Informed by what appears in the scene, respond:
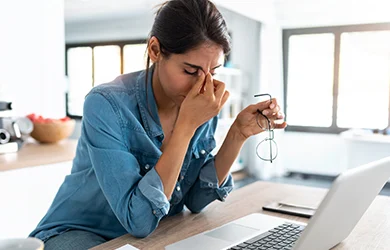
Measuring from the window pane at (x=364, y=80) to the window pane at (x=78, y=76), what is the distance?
403 cm

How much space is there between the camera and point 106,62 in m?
6.55

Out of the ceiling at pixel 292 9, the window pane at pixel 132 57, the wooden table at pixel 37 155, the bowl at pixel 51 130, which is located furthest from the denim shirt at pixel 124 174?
the window pane at pixel 132 57

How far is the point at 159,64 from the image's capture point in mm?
1063

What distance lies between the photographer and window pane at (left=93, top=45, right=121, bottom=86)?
6.40 meters

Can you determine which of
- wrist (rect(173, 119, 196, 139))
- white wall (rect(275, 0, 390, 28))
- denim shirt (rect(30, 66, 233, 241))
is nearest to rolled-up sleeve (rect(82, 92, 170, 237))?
denim shirt (rect(30, 66, 233, 241))

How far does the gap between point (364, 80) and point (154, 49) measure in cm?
472

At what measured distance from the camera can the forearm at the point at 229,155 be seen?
3.90ft

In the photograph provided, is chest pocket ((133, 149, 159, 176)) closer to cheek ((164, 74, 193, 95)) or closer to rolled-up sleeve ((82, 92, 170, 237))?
rolled-up sleeve ((82, 92, 170, 237))

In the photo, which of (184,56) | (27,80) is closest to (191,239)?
(184,56)

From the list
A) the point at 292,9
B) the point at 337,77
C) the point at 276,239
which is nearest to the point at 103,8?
the point at 292,9

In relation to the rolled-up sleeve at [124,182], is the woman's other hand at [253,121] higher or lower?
higher

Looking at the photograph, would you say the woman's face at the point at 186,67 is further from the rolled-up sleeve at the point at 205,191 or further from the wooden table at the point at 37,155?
the wooden table at the point at 37,155

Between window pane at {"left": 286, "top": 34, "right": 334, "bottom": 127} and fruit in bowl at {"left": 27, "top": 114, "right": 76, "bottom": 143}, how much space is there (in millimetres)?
3900

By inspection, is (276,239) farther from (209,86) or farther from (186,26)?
(186,26)
